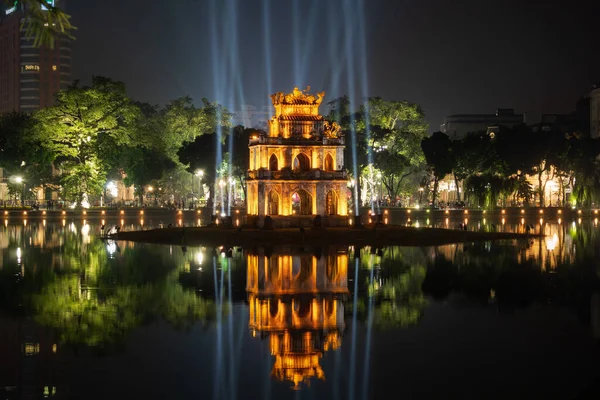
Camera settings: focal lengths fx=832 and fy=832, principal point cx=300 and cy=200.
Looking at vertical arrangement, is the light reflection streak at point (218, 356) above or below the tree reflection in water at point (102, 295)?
below

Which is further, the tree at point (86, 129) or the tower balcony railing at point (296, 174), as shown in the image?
the tree at point (86, 129)

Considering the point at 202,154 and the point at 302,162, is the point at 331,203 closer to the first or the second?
the point at 302,162

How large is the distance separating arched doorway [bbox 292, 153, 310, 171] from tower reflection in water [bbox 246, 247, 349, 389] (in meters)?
23.8

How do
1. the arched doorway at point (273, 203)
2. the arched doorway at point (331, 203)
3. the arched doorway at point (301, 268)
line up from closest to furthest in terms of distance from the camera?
the arched doorway at point (301, 268), the arched doorway at point (273, 203), the arched doorway at point (331, 203)

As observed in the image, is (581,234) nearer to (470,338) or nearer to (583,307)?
(583,307)

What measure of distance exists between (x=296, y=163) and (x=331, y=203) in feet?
14.9

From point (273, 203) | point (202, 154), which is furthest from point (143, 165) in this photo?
point (273, 203)

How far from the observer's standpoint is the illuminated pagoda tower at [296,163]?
225 ft

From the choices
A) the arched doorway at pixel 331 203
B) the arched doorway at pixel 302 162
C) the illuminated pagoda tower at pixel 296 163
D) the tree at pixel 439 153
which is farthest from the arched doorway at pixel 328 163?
the tree at pixel 439 153

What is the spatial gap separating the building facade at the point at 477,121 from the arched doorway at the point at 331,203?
340 ft

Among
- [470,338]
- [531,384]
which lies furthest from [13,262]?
[531,384]

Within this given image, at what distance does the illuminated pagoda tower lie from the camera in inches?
2697

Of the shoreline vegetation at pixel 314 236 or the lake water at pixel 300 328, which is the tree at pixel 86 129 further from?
the lake water at pixel 300 328

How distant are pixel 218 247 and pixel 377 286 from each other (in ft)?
78.5
